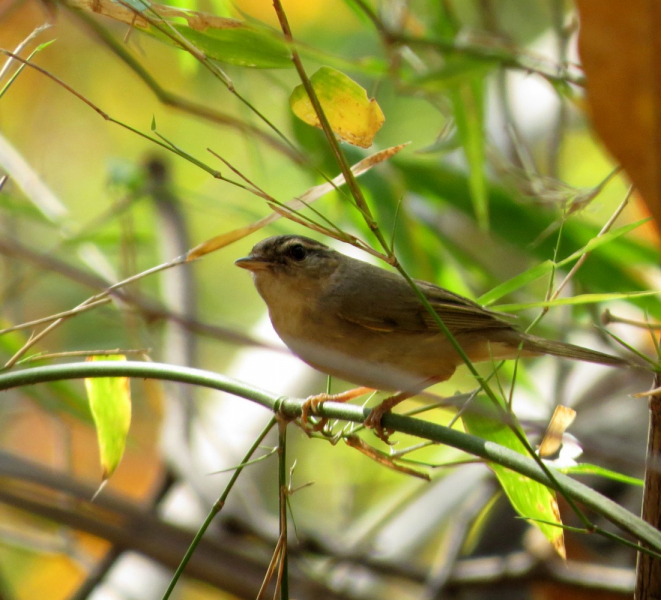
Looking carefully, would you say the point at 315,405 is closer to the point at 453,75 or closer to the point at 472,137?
the point at 453,75

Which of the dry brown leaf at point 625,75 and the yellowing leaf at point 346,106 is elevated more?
the yellowing leaf at point 346,106

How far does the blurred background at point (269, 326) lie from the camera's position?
275 centimetres

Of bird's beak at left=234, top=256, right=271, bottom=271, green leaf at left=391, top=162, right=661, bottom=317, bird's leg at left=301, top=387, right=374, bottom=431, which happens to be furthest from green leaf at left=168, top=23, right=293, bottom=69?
green leaf at left=391, top=162, right=661, bottom=317

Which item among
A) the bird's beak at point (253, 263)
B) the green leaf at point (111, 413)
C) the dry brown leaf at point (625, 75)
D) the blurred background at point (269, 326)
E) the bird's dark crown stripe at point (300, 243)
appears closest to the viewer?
the dry brown leaf at point (625, 75)

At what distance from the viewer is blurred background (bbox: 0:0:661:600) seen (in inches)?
108

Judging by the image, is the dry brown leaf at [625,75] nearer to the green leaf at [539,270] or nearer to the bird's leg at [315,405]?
the green leaf at [539,270]

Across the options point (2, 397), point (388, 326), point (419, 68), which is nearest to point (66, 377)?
point (388, 326)

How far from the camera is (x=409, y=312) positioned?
303 cm

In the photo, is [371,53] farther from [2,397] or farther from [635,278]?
[2,397]

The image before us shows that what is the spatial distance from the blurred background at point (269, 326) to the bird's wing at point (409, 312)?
35 centimetres

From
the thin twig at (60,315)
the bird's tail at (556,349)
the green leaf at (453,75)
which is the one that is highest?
the green leaf at (453,75)

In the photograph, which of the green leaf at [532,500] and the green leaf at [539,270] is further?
the green leaf at [532,500]

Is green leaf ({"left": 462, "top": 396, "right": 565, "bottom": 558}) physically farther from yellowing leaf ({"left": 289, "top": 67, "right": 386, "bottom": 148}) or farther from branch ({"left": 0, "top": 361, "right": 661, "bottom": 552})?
yellowing leaf ({"left": 289, "top": 67, "right": 386, "bottom": 148})

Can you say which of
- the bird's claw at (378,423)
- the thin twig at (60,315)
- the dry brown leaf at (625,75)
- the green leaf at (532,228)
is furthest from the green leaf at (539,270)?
the green leaf at (532,228)
